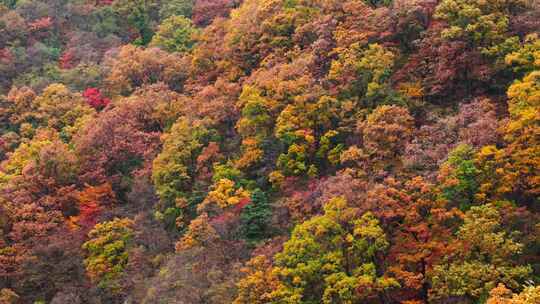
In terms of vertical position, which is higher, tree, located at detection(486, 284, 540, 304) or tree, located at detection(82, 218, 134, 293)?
tree, located at detection(486, 284, 540, 304)

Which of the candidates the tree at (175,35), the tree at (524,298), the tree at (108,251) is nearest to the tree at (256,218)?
the tree at (108,251)

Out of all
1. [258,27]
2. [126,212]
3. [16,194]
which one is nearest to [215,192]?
[126,212]

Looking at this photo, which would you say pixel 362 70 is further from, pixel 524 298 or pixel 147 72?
pixel 147 72

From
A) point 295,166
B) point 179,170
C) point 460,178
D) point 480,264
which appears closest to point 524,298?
point 480,264

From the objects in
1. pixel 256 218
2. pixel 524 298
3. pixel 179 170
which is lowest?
pixel 256 218

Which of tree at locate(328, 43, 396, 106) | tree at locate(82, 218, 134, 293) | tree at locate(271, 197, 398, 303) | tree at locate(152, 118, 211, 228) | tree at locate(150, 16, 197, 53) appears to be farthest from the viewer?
tree at locate(150, 16, 197, 53)

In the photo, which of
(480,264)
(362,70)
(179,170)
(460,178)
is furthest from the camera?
(179,170)

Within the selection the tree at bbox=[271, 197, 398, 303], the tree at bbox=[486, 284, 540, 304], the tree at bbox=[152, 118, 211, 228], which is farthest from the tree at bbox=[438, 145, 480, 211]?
the tree at bbox=[152, 118, 211, 228]

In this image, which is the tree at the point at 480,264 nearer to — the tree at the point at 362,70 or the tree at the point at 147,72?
the tree at the point at 362,70

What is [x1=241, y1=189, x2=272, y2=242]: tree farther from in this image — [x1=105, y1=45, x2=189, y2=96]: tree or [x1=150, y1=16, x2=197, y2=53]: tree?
[x1=150, y1=16, x2=197, y2=53]: tree
